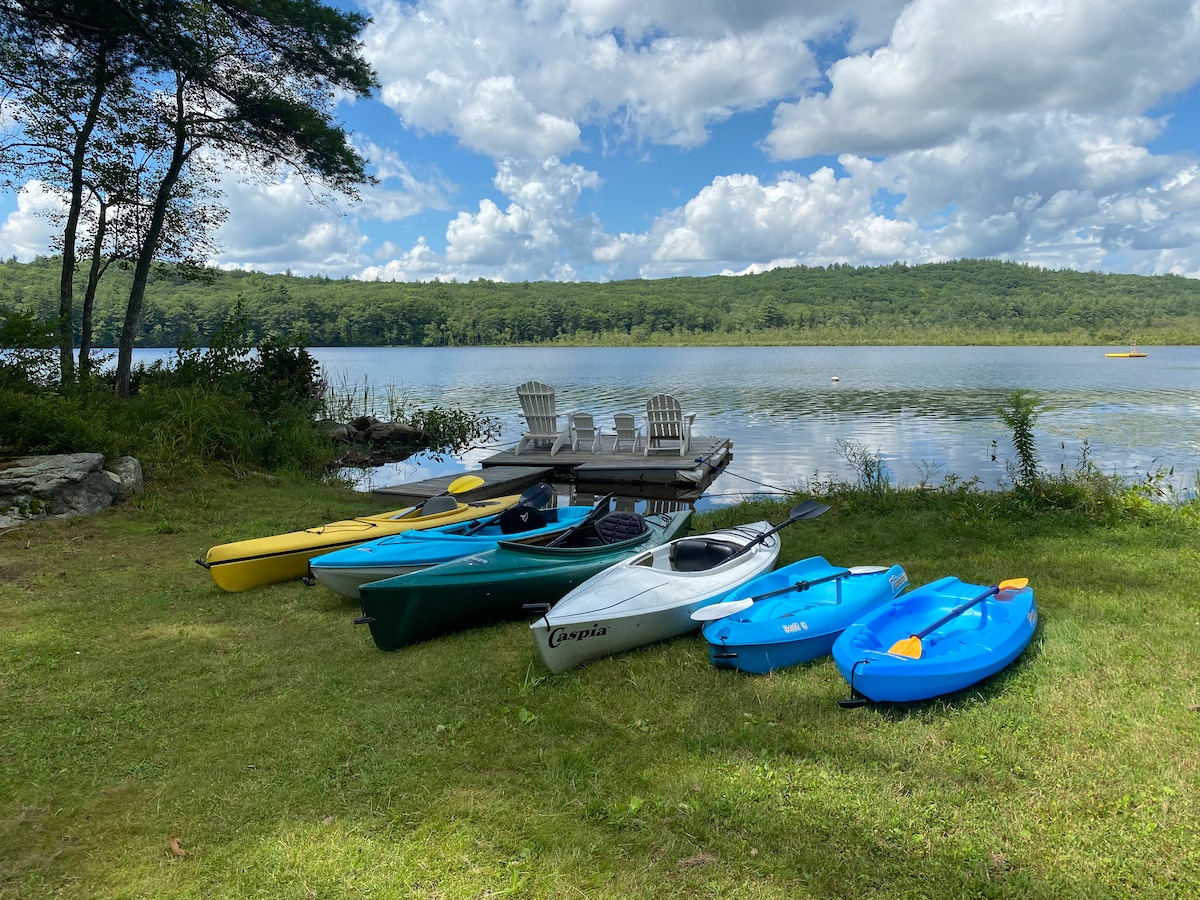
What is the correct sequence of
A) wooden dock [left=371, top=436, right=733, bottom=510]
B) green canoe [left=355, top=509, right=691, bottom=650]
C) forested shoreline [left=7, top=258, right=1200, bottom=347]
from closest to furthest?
green canoe [left=355, top=509, right=691, bottom=650], wooden dock [left=371, top=436, right=733, bottom=510], forested shoreline [left=7, top=258, right=1200, bottom=347]

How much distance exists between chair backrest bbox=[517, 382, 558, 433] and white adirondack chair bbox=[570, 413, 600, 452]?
1.44 feet

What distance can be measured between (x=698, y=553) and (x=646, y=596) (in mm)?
1159

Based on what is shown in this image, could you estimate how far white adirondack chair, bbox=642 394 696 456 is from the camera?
47.0ft

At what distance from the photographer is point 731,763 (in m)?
3.33

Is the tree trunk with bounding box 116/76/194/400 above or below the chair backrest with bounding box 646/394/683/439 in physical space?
above

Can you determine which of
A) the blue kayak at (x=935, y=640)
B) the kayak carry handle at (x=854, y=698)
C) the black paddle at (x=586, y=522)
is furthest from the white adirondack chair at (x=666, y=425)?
the kayak carry handle at (x=854, y=698)

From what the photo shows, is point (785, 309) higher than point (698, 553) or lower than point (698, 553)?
higher

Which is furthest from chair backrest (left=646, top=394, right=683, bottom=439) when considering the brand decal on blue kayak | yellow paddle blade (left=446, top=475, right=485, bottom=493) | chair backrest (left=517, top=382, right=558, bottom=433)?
the brand decal on blue kayak

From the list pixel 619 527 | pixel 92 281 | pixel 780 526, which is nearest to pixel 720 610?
pixel 780 526

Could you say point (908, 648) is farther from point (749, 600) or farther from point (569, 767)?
point (569, 767)

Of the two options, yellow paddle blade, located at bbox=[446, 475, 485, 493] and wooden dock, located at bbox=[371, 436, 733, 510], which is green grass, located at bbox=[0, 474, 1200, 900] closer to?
yellow paddle blade, located at bbox=[446, 475, 485, 493]

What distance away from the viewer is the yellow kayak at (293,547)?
20.1ft

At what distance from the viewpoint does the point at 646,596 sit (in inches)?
189

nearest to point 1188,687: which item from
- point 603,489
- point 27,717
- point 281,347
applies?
point 27,717
